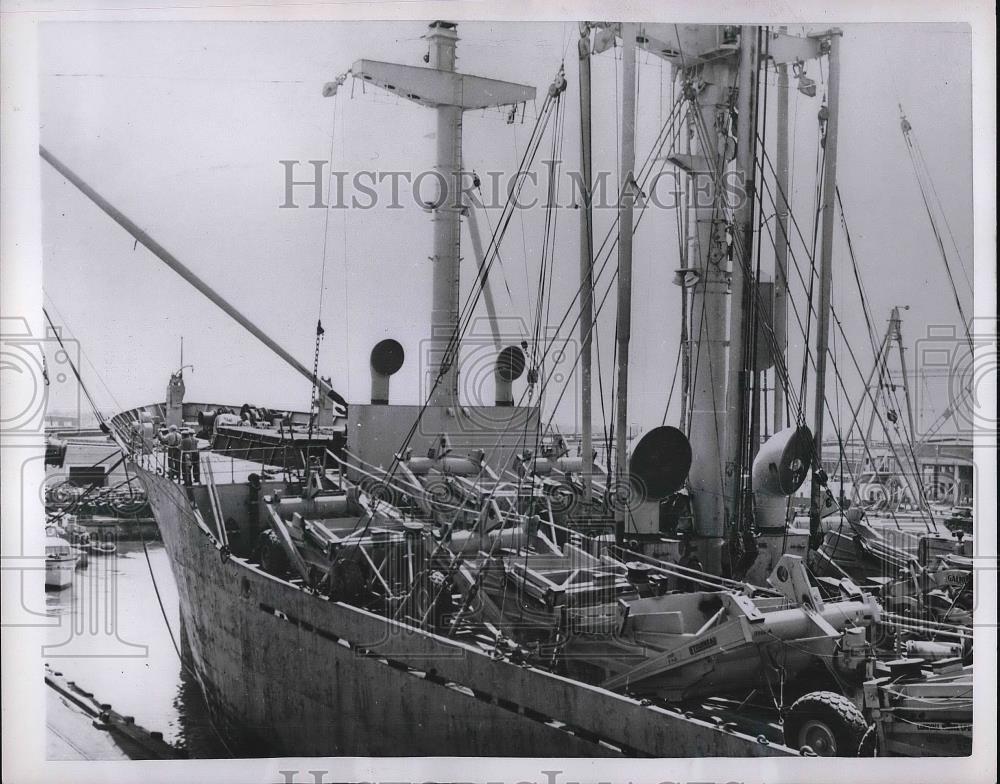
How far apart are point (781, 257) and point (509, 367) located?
3.08ft

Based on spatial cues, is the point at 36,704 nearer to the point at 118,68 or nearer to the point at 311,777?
the point at 311,777

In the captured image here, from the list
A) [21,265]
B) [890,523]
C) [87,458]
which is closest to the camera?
[21,265]

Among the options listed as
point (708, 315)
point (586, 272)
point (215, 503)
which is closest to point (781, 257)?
point (708, 315)

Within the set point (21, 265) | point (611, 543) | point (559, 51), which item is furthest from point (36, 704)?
point (559, 51)

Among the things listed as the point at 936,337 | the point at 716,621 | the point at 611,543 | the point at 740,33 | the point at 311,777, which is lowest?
the point at 311,777

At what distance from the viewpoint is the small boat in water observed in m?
2.36

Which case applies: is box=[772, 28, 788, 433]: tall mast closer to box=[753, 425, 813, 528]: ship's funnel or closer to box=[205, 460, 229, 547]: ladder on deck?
box=[753, 425, 813, 528]: ship's funnel

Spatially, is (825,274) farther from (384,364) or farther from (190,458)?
(190,458)

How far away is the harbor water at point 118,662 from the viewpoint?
93.0 inches

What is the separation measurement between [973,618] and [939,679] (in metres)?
0.20

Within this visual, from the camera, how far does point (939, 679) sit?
2.41 metres

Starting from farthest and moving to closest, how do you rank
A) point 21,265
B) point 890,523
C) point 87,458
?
1. point 890,523
2. point 87,458
3. point 21,265

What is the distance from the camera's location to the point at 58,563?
239 cm

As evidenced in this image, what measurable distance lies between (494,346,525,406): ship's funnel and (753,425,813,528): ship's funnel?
2.69 feet
